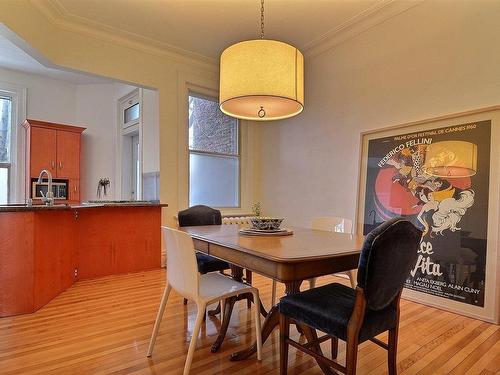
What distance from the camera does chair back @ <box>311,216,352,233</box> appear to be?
2.61 meters

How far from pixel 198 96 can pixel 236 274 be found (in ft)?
10.4

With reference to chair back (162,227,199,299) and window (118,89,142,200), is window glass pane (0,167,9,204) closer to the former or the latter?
window (118,89,142,200)

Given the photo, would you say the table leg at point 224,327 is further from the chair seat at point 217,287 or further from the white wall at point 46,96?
the white wall at point 46,96

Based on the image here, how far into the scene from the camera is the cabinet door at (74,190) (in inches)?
213

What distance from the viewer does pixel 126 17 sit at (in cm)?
354

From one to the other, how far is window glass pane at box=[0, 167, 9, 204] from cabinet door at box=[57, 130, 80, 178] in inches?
31.5

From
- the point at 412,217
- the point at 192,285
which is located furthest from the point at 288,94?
the point at 412,217

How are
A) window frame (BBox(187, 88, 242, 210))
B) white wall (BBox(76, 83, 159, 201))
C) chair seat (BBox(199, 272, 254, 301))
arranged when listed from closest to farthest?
chair seat (BBox(199, 272, 254, 301)), window frame (BBox(187, 88, 242, 210)), white wall (BBox(76, 83, 159, 201))

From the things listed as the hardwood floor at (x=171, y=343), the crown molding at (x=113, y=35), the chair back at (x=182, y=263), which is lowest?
the hardwood floor at (x=171, y=343)

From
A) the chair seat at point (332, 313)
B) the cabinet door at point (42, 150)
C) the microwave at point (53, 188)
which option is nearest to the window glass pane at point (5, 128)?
the cabinet door at point (42, 150)

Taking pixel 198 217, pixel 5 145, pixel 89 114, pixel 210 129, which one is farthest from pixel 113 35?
pixel 5 145

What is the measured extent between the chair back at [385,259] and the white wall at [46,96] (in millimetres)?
6059

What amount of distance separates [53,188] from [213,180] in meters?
2.76

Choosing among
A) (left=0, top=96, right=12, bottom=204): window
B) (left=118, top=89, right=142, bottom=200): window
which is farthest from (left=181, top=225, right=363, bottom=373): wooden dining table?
(left=0, top=96, right=12, bottom=204): window
